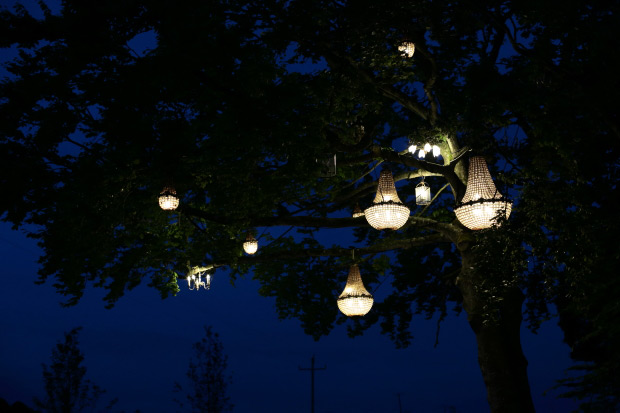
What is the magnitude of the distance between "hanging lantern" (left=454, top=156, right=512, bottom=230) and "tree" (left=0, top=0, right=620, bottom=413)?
0.22 meters

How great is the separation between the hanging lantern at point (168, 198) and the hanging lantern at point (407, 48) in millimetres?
4375

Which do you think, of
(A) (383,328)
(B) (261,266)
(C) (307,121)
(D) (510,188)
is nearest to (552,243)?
(D) (510,188)

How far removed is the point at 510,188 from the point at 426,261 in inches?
319

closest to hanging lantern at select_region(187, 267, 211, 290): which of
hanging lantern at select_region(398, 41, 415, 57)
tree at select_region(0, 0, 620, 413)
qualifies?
tree at select_region(0, 0, 620, 413)

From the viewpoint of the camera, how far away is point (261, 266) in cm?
1402

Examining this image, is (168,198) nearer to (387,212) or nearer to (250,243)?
(387,212)

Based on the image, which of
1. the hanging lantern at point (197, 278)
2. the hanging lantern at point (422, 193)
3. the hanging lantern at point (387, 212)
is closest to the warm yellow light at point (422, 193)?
the hanging lantern at point (422, 193)

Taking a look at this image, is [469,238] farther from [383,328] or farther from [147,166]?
[383,328]

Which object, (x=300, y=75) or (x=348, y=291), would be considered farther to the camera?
(x=348, y=291)

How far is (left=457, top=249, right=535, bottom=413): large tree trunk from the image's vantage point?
867 cm

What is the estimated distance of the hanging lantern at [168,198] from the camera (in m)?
8.83

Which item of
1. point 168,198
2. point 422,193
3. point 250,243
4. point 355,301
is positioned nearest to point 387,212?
point 355,301

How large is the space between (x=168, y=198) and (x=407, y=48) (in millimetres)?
4618

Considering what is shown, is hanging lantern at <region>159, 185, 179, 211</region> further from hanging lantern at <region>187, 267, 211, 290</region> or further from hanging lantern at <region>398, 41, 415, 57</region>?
hanging lantern at <region>398, 41, 415, 57</region>
